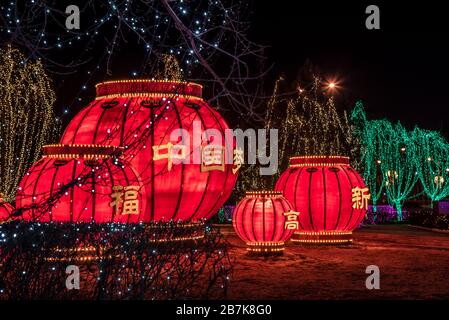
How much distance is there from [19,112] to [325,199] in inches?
340

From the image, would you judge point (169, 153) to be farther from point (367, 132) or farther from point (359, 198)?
point (367, 132)

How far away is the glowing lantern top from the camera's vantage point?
51.9ft

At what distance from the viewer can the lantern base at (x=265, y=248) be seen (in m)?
13.6

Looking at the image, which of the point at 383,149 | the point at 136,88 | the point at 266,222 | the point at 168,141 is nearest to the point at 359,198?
the point at 266,222

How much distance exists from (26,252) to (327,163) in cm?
1099

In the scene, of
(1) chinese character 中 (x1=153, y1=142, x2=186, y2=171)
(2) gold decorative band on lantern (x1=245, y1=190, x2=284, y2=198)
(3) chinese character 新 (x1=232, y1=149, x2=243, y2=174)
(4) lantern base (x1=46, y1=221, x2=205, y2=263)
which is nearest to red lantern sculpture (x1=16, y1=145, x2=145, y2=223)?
(1) chinese character 中 (x1=153, y1=142, x2=186, y2=171)

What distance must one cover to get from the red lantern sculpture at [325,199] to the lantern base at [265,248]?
2312mm

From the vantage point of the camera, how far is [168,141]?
13.0m

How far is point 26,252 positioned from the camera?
6.08 metres

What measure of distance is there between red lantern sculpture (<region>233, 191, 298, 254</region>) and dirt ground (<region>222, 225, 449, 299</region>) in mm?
409
